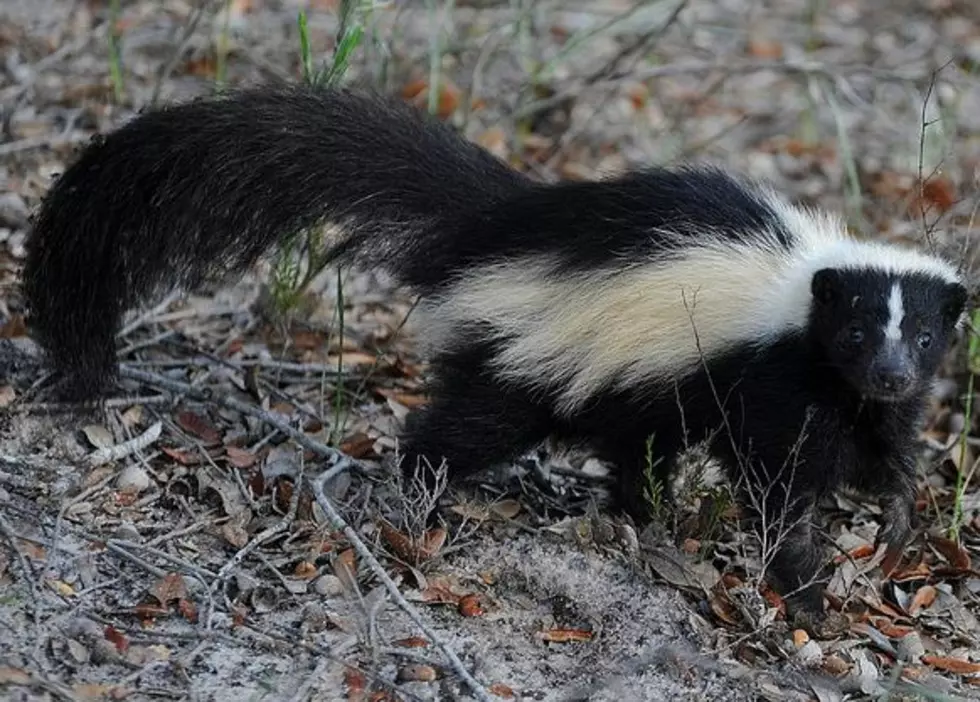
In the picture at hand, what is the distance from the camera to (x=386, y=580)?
5.36 meters

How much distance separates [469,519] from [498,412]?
46cm

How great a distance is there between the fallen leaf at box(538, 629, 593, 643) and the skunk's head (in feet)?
Result: 4.38

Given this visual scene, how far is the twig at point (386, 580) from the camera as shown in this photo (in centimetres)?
496

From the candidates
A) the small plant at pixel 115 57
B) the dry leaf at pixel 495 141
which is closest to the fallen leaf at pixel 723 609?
the dry leaf at pixel 495 141

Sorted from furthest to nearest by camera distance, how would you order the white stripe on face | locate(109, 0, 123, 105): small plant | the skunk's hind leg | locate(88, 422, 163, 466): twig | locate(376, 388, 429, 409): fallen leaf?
locate(109, 0, 123, 105): small plant
locate(376, 388, 429, 409): fallen leaf
locate(88, 422, 163, 466): twig
the skunk's hind leg
the white stripe on face

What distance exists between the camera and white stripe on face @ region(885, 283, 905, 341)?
18.4ft

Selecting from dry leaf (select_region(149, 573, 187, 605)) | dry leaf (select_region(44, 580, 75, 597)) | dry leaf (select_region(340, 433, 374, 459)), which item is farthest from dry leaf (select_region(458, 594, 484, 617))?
dry leaf (select_region(44, 580, 75, 597))

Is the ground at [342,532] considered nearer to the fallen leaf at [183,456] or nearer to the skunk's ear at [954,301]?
the fallen leaf at [183,456]

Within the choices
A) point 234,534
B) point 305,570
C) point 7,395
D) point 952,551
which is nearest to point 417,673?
point 305,570

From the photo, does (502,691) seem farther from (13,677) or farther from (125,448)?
(125,448)

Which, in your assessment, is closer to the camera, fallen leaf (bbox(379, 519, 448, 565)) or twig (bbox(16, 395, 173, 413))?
fallen leaf (bbox(379, 519, 448, 565))

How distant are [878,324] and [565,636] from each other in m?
1.60

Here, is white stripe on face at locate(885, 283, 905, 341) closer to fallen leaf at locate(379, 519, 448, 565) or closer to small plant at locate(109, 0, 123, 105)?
fallen leaf at locate(379, 519, 448, 565)

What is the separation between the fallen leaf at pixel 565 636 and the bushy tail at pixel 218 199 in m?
1.49
